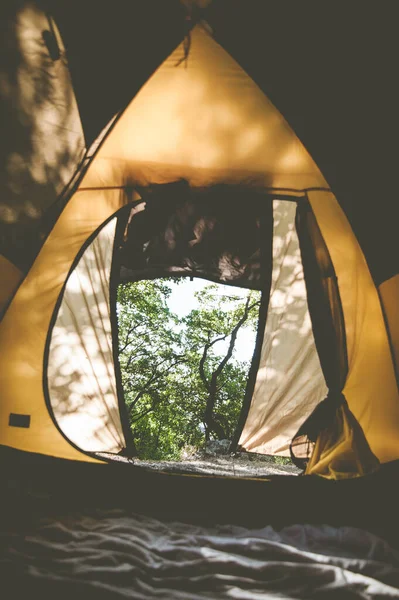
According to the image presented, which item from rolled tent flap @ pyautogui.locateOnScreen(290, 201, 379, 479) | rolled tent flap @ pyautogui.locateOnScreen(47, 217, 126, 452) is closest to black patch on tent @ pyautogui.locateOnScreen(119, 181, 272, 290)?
rolled tent flap @ pyautogui.locateOnScreen(47, 217, 126, 452)

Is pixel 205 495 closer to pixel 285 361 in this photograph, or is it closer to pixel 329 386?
pixel 329 386

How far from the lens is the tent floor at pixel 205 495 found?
1.67m

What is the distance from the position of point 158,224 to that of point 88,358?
1.00 metres

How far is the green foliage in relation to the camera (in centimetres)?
780

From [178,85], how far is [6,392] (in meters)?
1.86

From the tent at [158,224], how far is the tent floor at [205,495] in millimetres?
88

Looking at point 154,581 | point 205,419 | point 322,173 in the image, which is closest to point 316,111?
point 322,173

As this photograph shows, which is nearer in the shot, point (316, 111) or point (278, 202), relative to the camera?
point (316, 111)

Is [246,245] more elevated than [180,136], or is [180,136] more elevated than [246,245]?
[180,136]

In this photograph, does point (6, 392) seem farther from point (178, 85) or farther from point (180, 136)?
point (178, 85)

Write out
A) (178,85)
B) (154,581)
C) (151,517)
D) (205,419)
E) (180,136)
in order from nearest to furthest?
(154,581)
(151,517)
(178,85)
(180,136)
(205,419)

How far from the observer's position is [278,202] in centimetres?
254

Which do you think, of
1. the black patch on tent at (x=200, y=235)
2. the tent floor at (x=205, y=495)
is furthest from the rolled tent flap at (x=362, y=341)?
the black patch on tent at (x=200, y=235)

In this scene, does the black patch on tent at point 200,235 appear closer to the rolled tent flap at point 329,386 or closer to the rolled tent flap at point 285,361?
the rolled tent flap at point 285,361
